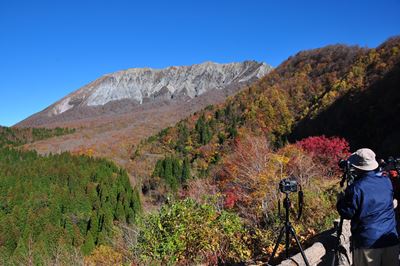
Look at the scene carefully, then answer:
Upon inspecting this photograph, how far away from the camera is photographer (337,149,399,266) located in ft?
11.4

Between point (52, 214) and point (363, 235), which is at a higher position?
point (363, 235)

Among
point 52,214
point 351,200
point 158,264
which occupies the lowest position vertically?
point 52,214

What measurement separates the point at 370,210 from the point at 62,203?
6195 cm

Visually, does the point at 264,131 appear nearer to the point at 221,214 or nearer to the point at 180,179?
the point at 180,179

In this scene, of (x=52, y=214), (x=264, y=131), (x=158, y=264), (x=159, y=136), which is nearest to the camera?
(x=158, y=264)

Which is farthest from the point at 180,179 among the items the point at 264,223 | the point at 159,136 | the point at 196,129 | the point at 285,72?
the point at 264,223

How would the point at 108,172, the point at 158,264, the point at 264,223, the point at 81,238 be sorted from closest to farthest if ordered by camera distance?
the point at 158,264 < the point at 264,223 < the point at 81,238 < the point at 108,172

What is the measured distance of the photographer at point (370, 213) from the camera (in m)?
3.48

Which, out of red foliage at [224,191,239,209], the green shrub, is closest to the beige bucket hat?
the green shrub

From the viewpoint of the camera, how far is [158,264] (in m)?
Result: 6.58

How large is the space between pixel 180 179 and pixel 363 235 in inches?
2672

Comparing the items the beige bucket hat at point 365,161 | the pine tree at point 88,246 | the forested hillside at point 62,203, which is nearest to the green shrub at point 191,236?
the beige bucket hat at point 365,161

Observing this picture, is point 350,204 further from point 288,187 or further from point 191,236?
point 191,236

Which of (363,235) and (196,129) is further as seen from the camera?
(196,129)
